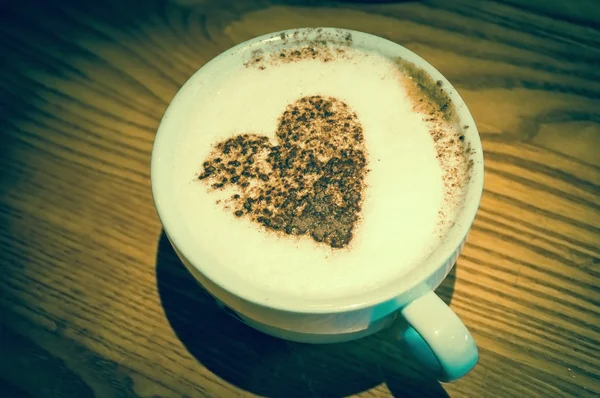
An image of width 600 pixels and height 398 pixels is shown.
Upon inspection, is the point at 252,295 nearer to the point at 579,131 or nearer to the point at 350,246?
the point at 350,246

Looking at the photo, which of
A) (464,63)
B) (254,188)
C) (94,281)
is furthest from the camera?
(464,63)

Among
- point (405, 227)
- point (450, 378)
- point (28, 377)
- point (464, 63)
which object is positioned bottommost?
point (28, 377)

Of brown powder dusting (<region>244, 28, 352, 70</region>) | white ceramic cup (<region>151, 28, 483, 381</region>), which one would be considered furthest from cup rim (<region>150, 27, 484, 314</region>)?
brown powder dusting (<region>244, 28, 352, 70</region>)

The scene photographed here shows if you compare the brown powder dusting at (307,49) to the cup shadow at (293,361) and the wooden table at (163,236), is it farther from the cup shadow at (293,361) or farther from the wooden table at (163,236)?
the cup shadow at (293,361)

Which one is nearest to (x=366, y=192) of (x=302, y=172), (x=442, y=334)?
(x=302, y=172)

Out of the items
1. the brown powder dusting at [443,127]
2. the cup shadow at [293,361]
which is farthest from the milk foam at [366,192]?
the cup shadow at [293,361]

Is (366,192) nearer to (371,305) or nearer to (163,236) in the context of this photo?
(371,305)

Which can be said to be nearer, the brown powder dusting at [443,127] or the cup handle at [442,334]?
the cup handle at [442,334]

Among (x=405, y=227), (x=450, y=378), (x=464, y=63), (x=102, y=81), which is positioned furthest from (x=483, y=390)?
(x=102, y=81)
